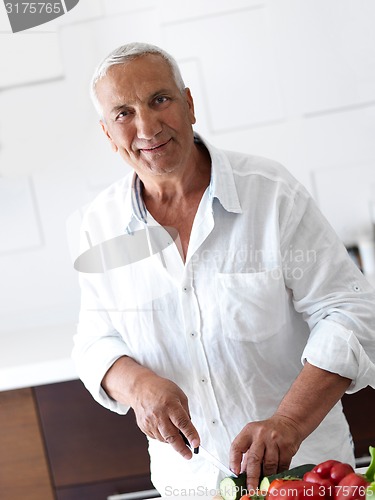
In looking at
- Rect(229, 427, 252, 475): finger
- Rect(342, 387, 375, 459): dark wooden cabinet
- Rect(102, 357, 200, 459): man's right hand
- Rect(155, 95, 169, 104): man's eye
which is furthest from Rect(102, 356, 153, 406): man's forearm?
Rect(342, 387, 375, 459): dark wooden cabinet

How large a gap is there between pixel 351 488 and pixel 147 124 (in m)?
0.60

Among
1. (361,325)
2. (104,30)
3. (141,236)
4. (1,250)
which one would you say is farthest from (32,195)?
(361,325)

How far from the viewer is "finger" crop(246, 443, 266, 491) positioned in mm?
956

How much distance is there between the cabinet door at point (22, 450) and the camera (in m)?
1.62

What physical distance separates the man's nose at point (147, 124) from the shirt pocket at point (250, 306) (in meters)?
0.25

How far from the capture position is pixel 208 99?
6.16 ft

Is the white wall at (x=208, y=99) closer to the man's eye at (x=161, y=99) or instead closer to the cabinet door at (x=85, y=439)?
the cabinet door at (x=85, y=439)

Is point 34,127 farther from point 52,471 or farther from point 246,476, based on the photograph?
point 246,476

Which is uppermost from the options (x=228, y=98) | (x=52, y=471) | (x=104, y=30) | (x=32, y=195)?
(x=104, y=30)

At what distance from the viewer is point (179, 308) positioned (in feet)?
3.99

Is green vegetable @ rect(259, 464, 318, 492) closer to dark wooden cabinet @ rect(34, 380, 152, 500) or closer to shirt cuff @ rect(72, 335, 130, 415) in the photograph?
shirt cuff @ rect(72, 335, 130, 415)

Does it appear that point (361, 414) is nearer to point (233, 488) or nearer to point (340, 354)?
point (340, 354)

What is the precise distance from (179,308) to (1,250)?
0.91 metres

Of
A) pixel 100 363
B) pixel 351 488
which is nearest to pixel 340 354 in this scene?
pixel 351 488
